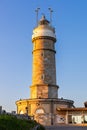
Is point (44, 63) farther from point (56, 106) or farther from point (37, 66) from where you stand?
point (56, 106)

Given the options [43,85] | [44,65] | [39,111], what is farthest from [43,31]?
[39,111]

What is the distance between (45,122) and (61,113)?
2.43m

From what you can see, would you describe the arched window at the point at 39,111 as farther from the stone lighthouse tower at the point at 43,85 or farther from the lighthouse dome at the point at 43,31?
the lighthouse dome at the point at 43,31

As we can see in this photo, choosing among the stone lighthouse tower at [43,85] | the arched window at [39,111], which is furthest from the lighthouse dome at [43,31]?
the arched window at [39,111]

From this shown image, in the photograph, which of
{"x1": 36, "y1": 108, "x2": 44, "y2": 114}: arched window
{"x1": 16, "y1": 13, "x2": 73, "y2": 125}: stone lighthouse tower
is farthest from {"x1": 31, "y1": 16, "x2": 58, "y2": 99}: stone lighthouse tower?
{"x1": 36, "y1": 108, "x2": 44, "y2": 114}: arched window

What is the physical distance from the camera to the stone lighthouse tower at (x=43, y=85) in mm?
41969

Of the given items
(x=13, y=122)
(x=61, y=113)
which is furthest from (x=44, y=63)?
(x=13, y=122)

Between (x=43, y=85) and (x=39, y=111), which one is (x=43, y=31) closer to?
(x=43, y=85)

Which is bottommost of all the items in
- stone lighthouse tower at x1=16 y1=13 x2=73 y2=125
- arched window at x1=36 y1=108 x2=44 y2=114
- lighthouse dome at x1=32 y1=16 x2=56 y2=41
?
arched window at x1=36 y1=108 x2=44 y2=114

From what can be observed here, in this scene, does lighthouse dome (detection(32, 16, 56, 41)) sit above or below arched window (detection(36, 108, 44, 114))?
above

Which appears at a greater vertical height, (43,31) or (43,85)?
(43,31)

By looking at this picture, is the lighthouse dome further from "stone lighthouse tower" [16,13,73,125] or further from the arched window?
the arched window

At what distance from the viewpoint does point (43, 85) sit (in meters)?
43.2

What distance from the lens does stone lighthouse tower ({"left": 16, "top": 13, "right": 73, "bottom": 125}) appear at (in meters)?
42.0
